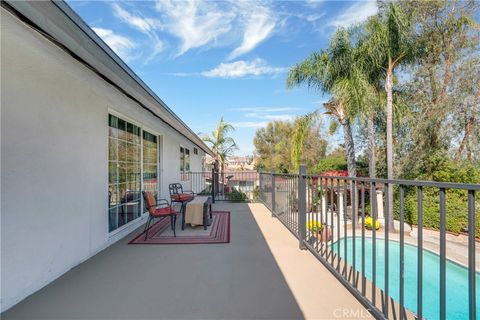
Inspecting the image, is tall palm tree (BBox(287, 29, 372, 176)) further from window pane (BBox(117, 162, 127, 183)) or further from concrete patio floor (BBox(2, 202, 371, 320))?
window pane (BBox(117, 162, 127, 183))

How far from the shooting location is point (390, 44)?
295 inches

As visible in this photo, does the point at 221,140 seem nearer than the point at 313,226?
No

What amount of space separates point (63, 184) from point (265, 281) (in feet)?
8.20

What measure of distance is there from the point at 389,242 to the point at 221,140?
40.6 ft

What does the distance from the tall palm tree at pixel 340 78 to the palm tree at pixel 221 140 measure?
790 centimetres

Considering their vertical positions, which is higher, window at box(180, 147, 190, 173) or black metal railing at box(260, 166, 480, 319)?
window at box(180, 147, 190, 173)

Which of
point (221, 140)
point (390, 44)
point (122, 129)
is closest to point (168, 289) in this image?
point (122, 129)

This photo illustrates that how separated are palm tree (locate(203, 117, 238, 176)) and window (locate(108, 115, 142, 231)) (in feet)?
35.9

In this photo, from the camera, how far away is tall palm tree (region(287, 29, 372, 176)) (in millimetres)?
7645

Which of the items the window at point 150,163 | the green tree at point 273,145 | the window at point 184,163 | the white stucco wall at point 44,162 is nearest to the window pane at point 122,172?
the white stucco wall at point 44,162

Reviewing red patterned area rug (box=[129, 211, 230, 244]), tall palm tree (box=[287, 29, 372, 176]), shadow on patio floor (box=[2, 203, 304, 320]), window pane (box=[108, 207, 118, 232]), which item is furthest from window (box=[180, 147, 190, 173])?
shadow on patio floor (box=[2, 203, 304, 320])

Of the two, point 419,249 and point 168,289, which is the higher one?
point 419,249

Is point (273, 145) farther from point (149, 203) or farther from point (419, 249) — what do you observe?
point (419, 249)

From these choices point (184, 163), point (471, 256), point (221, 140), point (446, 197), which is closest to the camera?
point (471, 256)
